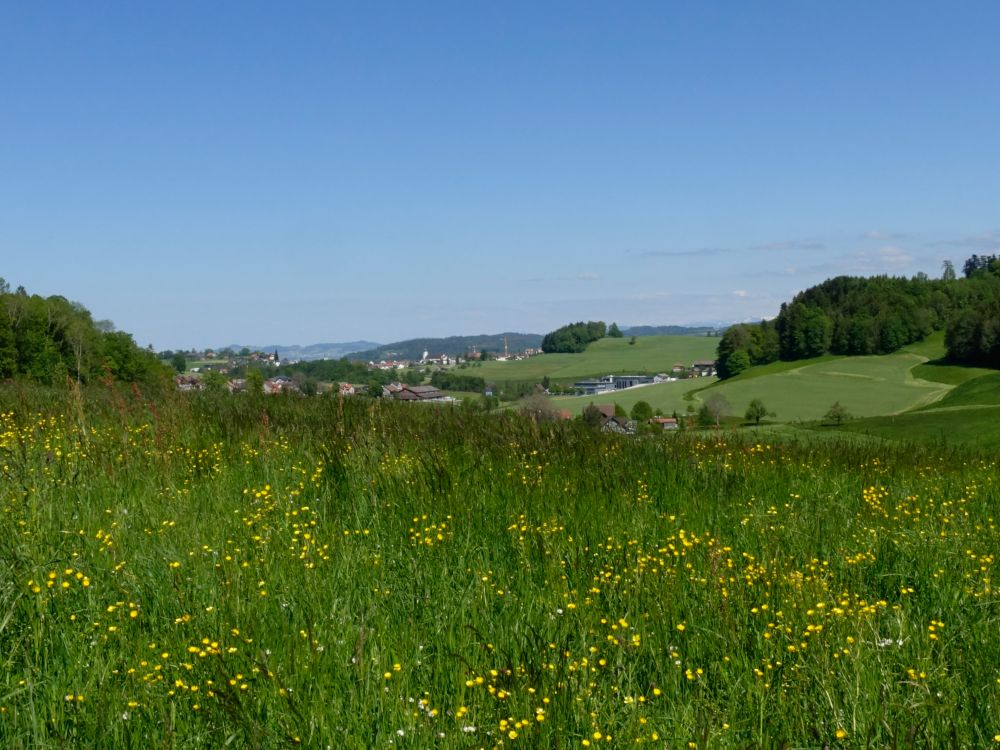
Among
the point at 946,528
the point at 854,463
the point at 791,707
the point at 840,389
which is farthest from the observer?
the point at 840,389

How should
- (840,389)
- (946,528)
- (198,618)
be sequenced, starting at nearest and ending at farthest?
(198,618)
(946,528)
(840,389)

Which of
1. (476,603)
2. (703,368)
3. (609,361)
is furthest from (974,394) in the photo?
(609,361)

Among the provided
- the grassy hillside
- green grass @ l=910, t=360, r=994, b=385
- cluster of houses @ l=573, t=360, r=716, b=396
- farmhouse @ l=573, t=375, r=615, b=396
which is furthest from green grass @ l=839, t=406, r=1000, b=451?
the grassy hillside

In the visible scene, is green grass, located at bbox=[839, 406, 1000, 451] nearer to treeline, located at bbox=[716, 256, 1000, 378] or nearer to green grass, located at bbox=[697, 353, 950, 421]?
green grass, located at bbox=[697, 353, 950, 421]

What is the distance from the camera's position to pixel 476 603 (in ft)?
13.4

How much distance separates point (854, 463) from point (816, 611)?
5.71 metres

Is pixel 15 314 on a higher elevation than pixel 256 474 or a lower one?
higher

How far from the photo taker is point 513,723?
2.95 metres

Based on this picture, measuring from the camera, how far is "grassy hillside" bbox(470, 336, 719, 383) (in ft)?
528

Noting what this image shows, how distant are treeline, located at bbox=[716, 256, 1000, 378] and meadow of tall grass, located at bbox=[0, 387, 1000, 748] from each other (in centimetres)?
11666

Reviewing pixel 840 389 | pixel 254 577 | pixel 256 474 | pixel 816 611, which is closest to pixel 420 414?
pixel 256 474

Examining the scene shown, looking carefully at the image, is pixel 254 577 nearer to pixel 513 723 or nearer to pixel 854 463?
pixel 513 723

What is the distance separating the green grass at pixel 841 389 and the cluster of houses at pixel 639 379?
1197 inches

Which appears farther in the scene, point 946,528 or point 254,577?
point 946,528
